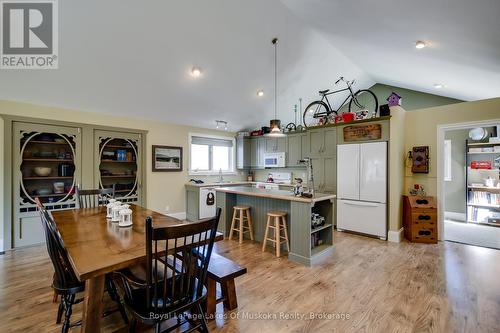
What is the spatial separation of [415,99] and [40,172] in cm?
778

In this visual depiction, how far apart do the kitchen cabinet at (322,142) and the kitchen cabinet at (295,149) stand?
393mm

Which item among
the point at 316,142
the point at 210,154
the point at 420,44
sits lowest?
the point at 210,154

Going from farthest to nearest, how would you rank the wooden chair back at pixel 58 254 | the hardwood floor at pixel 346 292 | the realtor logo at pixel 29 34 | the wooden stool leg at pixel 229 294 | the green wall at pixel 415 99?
the green wall at pixel 415 99
the realtor logo at pixel 29 34
the wooden stool leg at pixel 229 294
the hardwood floor at pixel 346 292
the wooden chair back at pixel 58 254

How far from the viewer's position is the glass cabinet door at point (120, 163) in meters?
4.31

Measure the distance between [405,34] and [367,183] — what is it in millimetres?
2416

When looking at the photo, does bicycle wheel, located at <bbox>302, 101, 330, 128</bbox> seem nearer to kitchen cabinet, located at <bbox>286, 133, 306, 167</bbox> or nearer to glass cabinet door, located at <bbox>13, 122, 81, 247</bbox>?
kitchen cabinet, located at <bbox>286, 133, 306, 167</bbox>

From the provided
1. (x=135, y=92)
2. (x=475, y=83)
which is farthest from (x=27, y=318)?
(x=475, y=83)

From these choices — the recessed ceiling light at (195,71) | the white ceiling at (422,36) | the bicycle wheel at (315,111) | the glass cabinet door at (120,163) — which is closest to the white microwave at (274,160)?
the bicycle wheel at (315,111)

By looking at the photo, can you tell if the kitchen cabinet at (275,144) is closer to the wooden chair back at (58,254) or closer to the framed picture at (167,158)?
the framed picture at (167,158)

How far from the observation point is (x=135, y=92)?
396 cm

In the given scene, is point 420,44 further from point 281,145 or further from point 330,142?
point 281,145

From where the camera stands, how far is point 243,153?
6496 mm

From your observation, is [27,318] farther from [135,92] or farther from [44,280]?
[135,92]

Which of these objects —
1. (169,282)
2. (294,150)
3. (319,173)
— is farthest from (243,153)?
(169,282)
